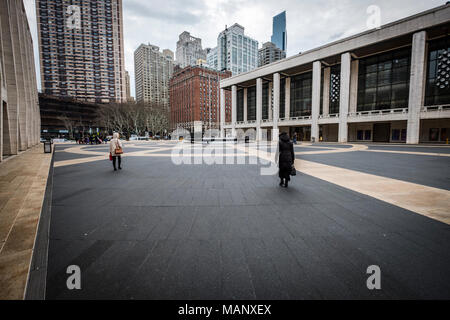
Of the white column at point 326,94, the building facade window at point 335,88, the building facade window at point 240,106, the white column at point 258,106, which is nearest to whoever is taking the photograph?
the building facade window at point 335,88

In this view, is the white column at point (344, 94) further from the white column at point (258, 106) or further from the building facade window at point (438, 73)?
the white column at point (258, 106)

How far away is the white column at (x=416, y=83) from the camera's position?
27.7m

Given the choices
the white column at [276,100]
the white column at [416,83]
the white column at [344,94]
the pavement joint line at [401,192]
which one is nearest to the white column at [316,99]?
the white column at [344,94]

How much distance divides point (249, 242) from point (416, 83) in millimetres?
37727

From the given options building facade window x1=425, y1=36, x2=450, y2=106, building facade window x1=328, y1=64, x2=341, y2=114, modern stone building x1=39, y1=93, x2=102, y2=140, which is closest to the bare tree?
modern stone building x1=39, y1=93, x2=102, y2=140

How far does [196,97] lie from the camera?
112562 mm

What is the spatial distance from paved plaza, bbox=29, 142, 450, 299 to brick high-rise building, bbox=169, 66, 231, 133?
349 feet

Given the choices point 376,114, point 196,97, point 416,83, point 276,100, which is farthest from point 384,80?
point 196,97

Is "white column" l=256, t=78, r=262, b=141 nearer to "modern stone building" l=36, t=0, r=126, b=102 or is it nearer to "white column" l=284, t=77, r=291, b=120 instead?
"white column" l=284, t=77, r=291, b=120

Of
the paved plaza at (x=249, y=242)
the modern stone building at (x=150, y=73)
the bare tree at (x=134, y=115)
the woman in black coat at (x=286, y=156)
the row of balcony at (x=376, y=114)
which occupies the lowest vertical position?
the paved plaza at (x=249, y=242)

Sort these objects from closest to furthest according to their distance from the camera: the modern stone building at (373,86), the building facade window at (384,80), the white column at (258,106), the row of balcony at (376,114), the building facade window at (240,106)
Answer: the row of balcony at (376,114)
the modern stone building at (373,86)
the building facade window at (384,80)
the white column at (258,106)
the building facade window at (240,106)

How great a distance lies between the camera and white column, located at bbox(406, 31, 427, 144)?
90.9 ft

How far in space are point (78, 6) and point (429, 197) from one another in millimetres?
151985
